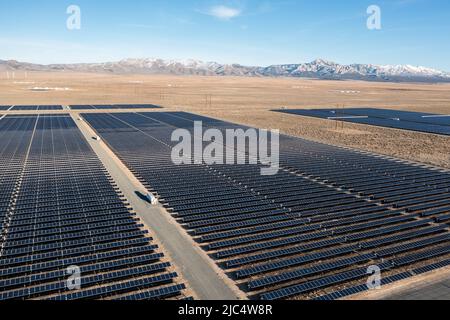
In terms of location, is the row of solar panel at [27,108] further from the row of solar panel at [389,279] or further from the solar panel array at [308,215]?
the row of solar panel at [389,279]

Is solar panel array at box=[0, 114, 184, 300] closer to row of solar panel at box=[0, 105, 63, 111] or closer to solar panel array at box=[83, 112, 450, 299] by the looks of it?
solar panel array at box=[83, 112, 450, 299]

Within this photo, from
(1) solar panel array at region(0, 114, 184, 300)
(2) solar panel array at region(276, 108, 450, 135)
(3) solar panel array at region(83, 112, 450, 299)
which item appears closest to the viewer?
(1) solar panel array at region(0, 114, 184, 300)

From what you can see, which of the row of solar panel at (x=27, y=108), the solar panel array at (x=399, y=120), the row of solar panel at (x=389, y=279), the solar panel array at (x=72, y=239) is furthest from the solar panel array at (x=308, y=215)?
the row of solar panel at (x=27, y=108)

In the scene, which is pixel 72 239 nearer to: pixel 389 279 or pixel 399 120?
pixel 389 279

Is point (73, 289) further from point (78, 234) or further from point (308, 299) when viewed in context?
point (308, 299)

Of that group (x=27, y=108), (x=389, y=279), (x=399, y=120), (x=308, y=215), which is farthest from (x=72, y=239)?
(x=27, y=108)

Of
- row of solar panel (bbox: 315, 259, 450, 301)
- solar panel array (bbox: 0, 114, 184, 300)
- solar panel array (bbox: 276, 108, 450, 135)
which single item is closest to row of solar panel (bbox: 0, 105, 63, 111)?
solar panel array (bbox: 0, 114, 184, 300)
